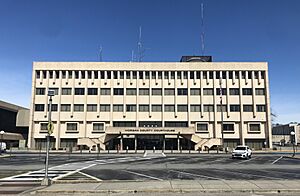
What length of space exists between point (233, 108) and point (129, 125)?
22.8m

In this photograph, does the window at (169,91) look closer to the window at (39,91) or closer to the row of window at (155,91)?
the row of window at (155,91)

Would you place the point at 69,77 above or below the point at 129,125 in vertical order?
above

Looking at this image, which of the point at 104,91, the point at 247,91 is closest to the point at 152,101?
the point at 104,91

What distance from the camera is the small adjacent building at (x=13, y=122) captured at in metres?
64.9

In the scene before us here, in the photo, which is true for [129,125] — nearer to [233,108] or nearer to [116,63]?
[116,63]

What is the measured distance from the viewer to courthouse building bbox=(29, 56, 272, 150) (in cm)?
5769

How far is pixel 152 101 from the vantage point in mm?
58625

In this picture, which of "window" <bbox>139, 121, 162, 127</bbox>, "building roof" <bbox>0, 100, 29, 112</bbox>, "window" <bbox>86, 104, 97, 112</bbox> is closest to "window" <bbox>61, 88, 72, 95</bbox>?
"window" <bbox>86, 104, 97, 112</bbox>

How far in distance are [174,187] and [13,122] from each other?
72.7m

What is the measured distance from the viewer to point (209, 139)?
54781 mm

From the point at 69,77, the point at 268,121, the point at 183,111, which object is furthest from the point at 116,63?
the point at 268,121

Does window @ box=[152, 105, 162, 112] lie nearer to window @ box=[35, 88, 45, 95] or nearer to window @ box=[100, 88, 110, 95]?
window @ box=[100, 88, 110, 95]

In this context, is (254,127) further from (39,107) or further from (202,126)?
(39,107)

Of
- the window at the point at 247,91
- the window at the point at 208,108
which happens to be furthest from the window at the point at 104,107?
the window at the point at 247,91
